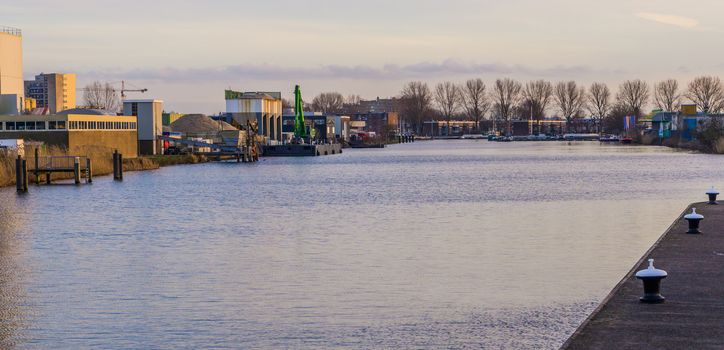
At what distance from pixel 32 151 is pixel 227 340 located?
42099 millimetres

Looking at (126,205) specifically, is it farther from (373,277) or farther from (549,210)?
(373,277)

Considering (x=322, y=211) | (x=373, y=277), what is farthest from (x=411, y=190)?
(x=373, y=277)

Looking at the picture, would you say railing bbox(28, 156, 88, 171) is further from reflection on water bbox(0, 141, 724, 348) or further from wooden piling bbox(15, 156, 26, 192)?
reflection on water bbox(0, 141, 724, 348)

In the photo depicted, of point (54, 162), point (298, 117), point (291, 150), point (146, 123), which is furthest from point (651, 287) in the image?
point (298, 117)

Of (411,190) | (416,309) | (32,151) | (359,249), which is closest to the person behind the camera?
(416,309)

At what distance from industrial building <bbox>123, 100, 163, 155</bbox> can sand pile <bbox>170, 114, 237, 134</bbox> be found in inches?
945

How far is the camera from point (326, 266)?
1959 centimetres

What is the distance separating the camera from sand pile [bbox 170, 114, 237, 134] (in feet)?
351

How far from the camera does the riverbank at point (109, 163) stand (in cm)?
4620

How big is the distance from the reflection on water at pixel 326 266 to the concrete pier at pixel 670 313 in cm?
86

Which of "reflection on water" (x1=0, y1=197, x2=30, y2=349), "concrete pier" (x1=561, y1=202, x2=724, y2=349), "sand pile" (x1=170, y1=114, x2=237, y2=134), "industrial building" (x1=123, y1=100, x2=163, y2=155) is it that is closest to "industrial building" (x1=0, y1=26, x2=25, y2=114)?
"industrial building" (x1=123, y1=100, x2=163, y2=155)

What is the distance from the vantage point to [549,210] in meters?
31.8

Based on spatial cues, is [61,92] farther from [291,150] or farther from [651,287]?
[651,287]

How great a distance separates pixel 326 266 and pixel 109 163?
4041 cm
